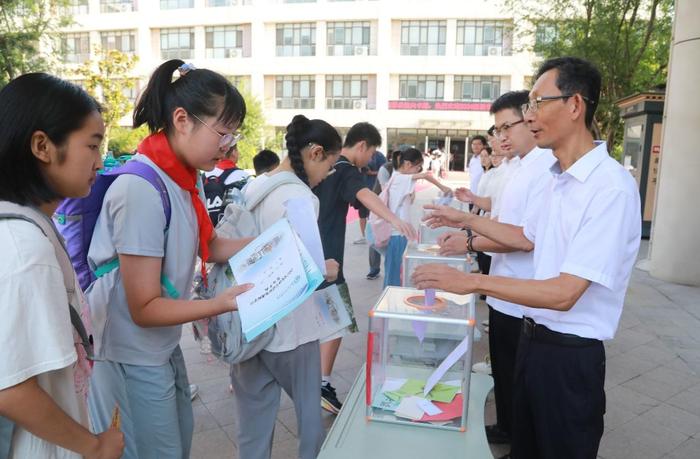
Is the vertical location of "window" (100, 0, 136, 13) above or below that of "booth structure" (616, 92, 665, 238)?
above

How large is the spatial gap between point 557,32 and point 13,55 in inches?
501

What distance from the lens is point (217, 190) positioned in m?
4.26

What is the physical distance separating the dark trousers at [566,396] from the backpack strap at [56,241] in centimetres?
136

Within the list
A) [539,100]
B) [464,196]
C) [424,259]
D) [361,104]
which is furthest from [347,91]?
[539,100]

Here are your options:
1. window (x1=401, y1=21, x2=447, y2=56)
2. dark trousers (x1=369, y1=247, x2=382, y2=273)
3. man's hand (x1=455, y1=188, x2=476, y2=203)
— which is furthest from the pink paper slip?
window (x1=401, y1=21, x2=447, y2=56)

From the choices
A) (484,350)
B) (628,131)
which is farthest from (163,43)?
(484,350)

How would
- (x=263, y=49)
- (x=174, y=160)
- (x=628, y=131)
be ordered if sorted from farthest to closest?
1. (x=263, y=49)
2. (x=628, y=131)
3. (x=174, y=160)

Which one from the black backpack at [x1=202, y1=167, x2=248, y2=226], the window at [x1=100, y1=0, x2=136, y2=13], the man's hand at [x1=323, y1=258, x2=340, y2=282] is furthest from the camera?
the window at [x1=100, y1=0, x2=136, y2=13]

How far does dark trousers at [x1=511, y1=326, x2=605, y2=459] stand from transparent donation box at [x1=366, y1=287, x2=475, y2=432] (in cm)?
26

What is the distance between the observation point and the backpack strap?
95 cm

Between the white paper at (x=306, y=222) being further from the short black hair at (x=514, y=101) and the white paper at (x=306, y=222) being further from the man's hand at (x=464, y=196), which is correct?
the man's hand at (x=464, y=196)

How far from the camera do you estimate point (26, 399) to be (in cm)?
91

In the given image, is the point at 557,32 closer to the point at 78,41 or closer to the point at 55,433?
the point at 55,433

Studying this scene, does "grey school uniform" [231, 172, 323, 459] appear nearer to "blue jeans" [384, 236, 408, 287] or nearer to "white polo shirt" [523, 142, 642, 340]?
"white polo shirt" [523, 142, 642, 340]
